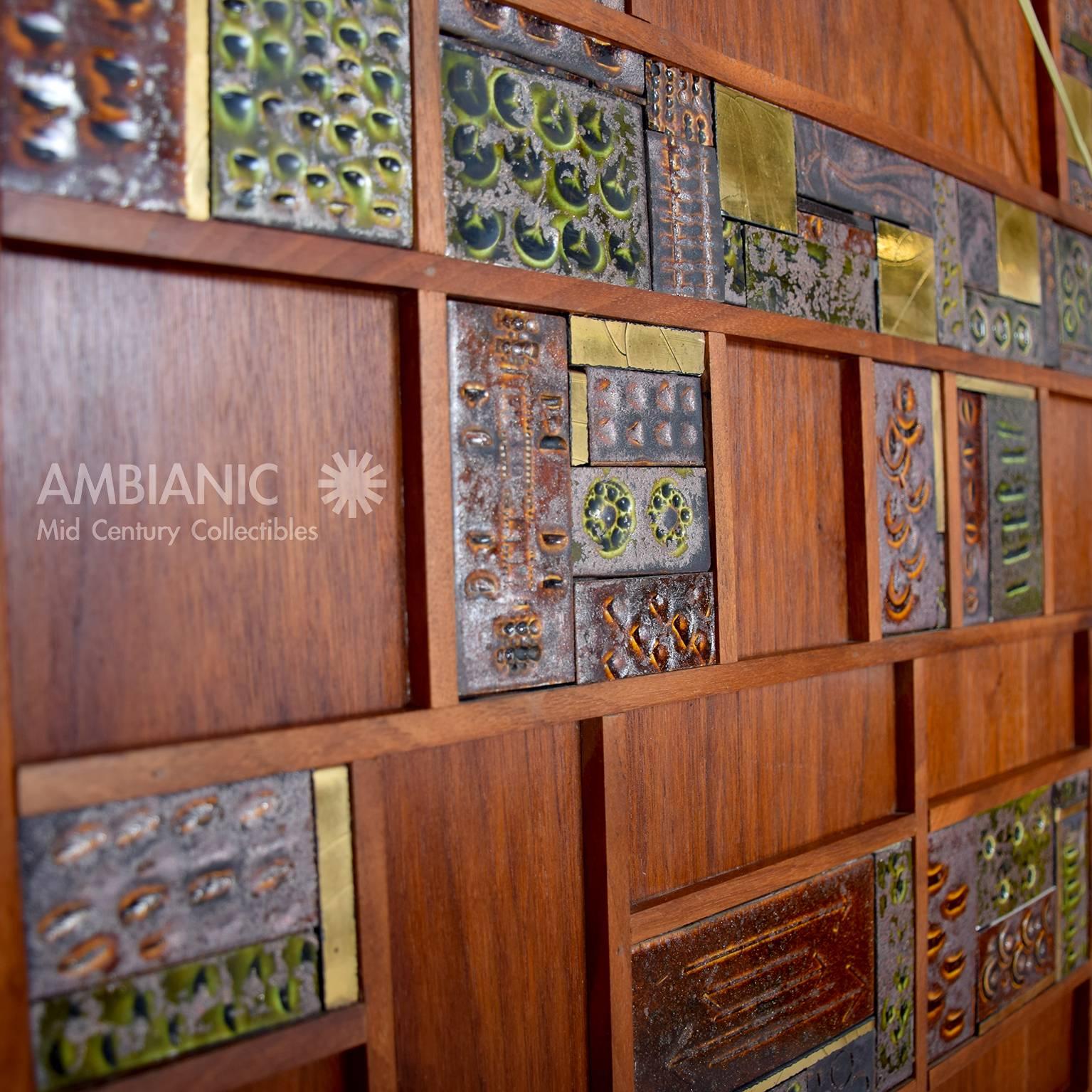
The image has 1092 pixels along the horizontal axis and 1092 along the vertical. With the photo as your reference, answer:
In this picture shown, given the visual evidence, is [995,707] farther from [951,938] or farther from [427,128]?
[427,128]

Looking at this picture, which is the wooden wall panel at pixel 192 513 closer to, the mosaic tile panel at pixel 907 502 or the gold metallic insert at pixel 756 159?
the gold metallic insert at pixel 756 159

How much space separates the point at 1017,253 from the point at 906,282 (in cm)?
31

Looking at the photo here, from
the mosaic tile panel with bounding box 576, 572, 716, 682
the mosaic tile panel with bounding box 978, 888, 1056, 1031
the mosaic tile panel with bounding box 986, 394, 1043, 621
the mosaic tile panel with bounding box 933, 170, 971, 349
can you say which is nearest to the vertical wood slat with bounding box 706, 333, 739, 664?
the mosaic tile panel with bounding box 576, 572, 716, 682

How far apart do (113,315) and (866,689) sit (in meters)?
0.89

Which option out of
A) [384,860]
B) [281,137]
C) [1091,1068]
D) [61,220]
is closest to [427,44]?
[281,137]

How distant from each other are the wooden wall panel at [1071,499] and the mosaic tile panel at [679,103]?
30.9 inches

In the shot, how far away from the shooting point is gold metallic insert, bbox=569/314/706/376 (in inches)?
32.7

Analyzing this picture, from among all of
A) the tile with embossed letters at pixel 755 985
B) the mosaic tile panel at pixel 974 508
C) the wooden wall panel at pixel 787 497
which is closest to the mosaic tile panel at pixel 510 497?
the wooden wall panel at pixel 787 497

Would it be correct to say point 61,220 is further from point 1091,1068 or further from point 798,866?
point 1091,1068

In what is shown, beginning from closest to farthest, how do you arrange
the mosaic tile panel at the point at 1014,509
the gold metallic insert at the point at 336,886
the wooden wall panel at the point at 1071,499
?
the gold metallic insert at the point at 336,886 < the mosaic tile panel at the point at 1014,509 < the wooden wall panel at the point at 1071,499

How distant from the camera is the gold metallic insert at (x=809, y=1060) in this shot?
968mm

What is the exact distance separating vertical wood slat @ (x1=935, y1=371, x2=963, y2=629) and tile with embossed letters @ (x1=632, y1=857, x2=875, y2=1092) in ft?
1.13

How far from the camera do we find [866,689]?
112 centimetres

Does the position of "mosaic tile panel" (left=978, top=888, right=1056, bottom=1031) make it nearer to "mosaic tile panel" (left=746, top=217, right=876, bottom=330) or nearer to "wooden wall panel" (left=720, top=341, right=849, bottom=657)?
"wooden wall panel" (left=720, top=341, right=849, bottom=657)
